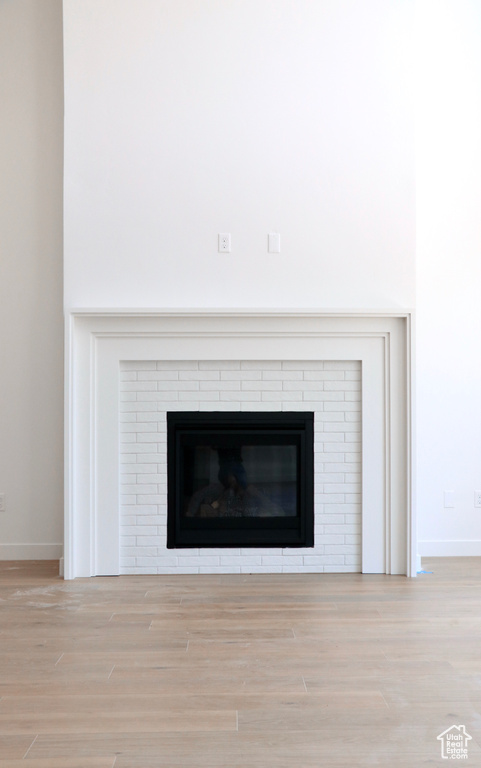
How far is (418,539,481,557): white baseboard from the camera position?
13.4 feet

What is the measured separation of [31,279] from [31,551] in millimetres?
1598

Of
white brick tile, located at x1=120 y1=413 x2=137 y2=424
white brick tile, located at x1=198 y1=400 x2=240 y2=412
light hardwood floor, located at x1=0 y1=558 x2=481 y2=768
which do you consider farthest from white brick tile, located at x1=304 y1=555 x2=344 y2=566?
white brick tile, located at x1=120 y1=413 x2=137 y2=424

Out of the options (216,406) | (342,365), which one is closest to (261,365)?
(216,406)

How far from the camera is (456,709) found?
6.77 ft

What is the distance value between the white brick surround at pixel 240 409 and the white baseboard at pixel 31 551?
583 mm

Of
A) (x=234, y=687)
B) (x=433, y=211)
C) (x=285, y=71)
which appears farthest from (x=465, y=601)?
(x=285, y=71)

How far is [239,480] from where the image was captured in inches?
147

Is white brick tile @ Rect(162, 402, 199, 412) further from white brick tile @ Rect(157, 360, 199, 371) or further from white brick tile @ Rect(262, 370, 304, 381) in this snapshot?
white brick tile @ Rect(262, 370, 304, 381)

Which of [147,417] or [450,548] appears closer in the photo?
[147,417]

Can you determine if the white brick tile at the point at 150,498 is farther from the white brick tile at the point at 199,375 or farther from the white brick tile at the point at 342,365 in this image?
the white brick tile at the point at 342,365

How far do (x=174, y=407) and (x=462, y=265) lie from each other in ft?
6.36

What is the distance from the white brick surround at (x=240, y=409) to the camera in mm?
3652

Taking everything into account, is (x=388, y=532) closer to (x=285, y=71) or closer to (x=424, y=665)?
(x=424, y=665)

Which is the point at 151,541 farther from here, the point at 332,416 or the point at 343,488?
the point at 332,416
